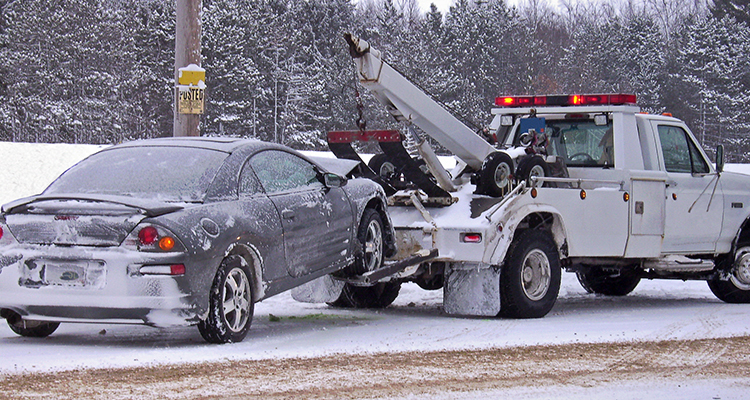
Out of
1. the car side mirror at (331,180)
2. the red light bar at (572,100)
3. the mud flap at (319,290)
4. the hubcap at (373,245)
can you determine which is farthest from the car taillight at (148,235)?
the red light bar at (572,100)

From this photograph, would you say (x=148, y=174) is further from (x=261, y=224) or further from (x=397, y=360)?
(x=397, y=360)

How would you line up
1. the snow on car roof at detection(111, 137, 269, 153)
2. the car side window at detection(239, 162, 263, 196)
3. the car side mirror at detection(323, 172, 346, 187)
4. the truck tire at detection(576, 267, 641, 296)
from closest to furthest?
1. the car side window at detection(239, 162, 263, 196)
2. the snow on car roof at detection(111, 137, 269, 153)
3. the car side mirror at detection(323, 172, 346, 187)
4. the truck tire at detection(576, 267, 641, 296)

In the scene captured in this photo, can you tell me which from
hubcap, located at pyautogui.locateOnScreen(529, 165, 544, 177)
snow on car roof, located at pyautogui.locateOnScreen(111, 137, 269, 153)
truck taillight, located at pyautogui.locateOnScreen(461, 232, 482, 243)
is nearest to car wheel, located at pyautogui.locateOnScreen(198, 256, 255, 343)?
snow on car roof, located at pyautogui.locateOnScreen(111, 137, 269, 153)

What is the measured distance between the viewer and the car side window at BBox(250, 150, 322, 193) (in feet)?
25.5

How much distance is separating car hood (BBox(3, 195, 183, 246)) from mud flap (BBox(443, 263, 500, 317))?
3.54 m

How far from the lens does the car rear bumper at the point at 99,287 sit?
21.4 ft

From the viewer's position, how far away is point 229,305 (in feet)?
23.1

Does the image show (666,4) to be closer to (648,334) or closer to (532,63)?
(532,63)

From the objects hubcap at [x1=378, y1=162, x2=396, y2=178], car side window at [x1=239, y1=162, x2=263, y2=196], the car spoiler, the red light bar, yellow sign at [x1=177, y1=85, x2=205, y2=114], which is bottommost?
the car spoiler

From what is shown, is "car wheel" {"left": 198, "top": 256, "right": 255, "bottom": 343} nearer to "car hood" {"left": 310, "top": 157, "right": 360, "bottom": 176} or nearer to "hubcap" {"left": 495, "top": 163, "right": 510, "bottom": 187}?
"car hood" {"left": 310, "top": 157, "right": 360, "bottom": 176}

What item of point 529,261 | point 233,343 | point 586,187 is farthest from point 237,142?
point 586,187

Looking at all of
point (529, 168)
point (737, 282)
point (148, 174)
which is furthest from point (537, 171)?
point (148, 174)

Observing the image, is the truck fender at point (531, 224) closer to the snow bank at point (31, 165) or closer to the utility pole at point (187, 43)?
the utility pole at point (187, 43)

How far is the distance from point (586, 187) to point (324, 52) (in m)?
60.0
